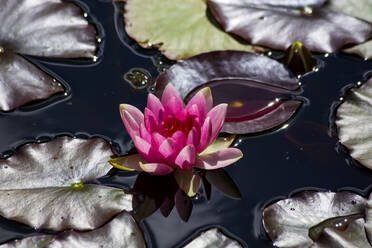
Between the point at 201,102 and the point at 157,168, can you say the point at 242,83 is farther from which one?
the point at 157,168

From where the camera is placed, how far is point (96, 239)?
64.5 inches

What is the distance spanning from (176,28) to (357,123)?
2.96 ft

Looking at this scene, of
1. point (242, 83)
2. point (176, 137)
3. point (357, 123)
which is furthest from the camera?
point (242, 83)

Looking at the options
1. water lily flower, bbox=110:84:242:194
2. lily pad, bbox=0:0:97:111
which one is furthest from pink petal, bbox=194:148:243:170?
lily pad, bbox=0:0:97:111

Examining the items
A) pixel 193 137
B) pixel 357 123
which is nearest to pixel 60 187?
pixel 193 137

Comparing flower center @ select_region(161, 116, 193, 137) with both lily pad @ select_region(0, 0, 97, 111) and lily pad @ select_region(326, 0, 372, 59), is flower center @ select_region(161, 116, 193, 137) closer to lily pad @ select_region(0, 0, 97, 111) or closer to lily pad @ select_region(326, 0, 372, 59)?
lily pad @ select_region(0, 0, 97, 111)

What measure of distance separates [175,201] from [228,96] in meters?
0.51

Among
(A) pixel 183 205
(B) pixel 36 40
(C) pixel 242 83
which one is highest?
(B) pixel 36 40

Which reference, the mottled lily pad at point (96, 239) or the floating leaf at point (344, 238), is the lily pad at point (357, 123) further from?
the mottled lily pad at point (96, 239)

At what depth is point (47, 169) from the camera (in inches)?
71.6

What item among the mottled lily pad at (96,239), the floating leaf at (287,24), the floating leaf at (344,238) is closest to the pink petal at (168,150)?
the mottled lily pad at (96,239)

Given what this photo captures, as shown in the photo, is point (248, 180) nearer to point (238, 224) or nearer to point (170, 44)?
point (238, 224)

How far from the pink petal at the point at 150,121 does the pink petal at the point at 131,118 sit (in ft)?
0.20

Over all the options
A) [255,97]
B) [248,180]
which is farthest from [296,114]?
[248,180]
